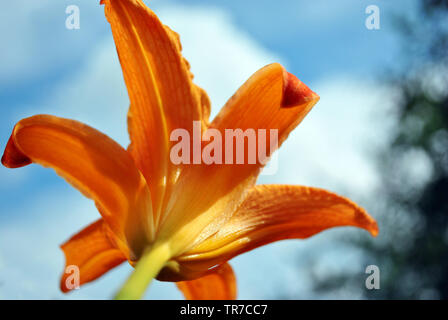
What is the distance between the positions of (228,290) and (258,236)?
10 centimetres

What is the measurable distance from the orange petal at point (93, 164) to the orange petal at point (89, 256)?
105mm

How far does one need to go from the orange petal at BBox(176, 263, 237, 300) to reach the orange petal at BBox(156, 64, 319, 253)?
97mm

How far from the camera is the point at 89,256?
60 cm

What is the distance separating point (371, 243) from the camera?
8.85 metres

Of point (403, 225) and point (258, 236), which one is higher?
point (258, 236)

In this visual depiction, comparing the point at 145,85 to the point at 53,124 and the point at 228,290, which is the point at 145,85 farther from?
the point at 228,290

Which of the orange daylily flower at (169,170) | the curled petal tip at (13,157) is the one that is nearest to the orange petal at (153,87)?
the orange daylily flower at (169,170)

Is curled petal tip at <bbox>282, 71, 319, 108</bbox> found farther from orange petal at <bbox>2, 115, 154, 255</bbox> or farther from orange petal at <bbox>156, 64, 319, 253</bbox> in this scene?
orange petal at <bbox>2, 115, 154, 255</bbox>

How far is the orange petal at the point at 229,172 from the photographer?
488 mm

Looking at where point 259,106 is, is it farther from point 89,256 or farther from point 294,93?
point 89,256

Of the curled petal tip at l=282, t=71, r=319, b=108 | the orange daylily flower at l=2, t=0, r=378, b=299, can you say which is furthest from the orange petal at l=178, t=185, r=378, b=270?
the curled petal tip at l=282, t=71, r=319, b=108

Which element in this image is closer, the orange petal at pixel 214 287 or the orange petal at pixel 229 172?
the orange petal at pixel 229 172

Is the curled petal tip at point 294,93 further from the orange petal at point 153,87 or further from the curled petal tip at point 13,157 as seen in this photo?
the curled petal tip at point 13,157
